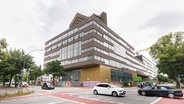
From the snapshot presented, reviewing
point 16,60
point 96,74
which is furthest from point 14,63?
point 96,74

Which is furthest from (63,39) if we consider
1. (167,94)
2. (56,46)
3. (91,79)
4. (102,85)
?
(167,94)

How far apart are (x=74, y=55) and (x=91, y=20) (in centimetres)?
1431

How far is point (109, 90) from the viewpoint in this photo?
17.0 m

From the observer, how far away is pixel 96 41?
4569 centimetres

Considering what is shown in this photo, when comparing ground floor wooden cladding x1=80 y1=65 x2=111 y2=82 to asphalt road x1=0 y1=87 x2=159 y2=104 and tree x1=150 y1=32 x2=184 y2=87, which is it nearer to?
tree x1=150 y1=32 x2=184 y2=87

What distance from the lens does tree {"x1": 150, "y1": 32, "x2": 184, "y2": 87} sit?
34.3 m

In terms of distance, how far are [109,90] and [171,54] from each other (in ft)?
85.8

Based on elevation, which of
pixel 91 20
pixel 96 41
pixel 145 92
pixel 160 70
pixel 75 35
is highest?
pixel 91 20

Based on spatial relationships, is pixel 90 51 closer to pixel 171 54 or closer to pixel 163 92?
pixel 171 54

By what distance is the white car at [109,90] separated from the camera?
16.3 meters

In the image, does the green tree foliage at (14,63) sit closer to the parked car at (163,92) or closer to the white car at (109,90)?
the white car at (109,90)

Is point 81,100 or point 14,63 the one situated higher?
point 14,63

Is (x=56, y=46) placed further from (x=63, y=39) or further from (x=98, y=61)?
(x=98, y=61)

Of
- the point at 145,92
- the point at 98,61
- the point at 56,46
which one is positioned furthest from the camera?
the point at 56,46
